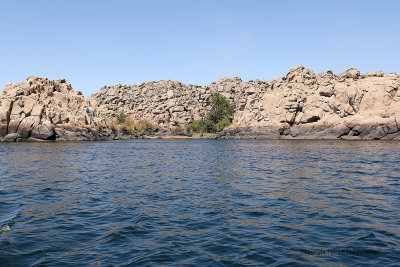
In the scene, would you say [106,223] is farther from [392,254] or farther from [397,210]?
[397,210]

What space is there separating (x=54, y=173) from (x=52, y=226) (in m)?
15.4

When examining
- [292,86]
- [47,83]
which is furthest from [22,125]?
[292,86]

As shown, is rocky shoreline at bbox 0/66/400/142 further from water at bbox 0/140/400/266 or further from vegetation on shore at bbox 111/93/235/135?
water at bbox 0/140/400/266

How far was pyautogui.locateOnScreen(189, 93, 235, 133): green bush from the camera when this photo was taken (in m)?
148

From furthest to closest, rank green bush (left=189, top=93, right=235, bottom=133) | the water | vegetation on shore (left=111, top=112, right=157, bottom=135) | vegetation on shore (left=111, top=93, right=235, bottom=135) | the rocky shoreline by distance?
vegetation on shore (left=111, top=112, right=157, bottom=135), vegetation on shore (left=111, top=93, right=235, bottom=135), green bush (left=189, top=93, right=235, bottom=133), the rocky shoreline, the water

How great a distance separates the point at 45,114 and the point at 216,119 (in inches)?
3358

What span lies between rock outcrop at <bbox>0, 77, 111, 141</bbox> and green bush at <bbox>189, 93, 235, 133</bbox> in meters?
50.1

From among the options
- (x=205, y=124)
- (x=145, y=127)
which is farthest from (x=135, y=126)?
(x=205, y=124)

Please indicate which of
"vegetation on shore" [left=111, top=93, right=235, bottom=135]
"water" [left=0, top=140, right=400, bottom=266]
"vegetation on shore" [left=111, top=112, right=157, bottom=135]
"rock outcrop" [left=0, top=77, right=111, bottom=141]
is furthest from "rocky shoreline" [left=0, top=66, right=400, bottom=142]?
"water" [left=0, top=140, right=400, bottom=266]

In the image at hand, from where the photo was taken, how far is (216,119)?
515ft

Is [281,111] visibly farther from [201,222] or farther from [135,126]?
[201,222]

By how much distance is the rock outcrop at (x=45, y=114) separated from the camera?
8469 cm

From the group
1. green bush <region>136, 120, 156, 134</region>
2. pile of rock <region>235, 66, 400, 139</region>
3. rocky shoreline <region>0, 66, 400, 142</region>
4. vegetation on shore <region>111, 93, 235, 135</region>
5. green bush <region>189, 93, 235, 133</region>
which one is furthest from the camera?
green bush <region>136, 120, 156, 134</region>

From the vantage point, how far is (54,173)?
84.4 feet
